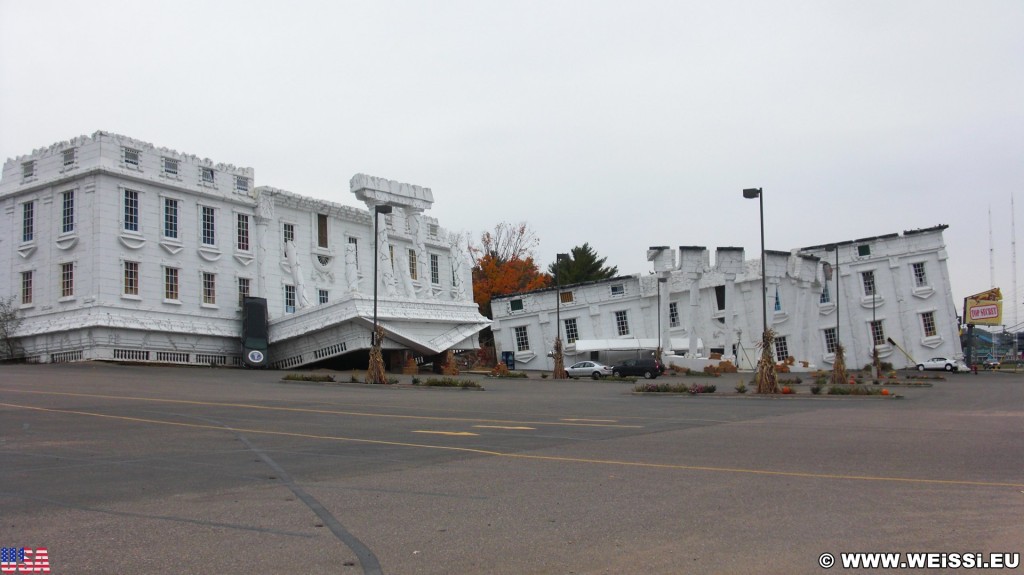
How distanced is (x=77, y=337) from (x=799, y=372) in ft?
153

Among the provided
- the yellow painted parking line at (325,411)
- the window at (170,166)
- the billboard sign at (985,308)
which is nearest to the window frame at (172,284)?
the window at (170,166)

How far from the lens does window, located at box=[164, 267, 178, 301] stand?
1826 inches

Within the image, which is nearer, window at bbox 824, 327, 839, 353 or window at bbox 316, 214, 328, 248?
window at bbox 316, 214, 328, 248

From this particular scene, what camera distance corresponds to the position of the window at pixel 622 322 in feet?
227

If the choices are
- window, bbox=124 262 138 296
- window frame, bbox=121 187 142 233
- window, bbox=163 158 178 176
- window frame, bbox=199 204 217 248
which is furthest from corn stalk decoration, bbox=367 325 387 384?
window, bbox=163 158 178 176

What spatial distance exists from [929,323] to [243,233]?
5062 cm

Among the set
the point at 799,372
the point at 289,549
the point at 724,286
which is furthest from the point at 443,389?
the point at 724,286

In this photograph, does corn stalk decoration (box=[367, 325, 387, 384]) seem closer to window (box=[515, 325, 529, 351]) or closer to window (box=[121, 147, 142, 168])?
window (box=[121, 147, 142, 168])

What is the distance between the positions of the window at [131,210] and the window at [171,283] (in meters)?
3.03

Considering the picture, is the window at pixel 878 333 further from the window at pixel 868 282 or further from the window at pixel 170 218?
the window at pixel 170 218

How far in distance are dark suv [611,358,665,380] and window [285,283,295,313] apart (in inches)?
854

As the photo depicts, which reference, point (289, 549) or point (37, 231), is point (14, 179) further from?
point (289, 549)

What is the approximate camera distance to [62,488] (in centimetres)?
923

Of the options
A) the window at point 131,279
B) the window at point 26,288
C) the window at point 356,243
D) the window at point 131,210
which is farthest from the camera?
the window at point 356,243
